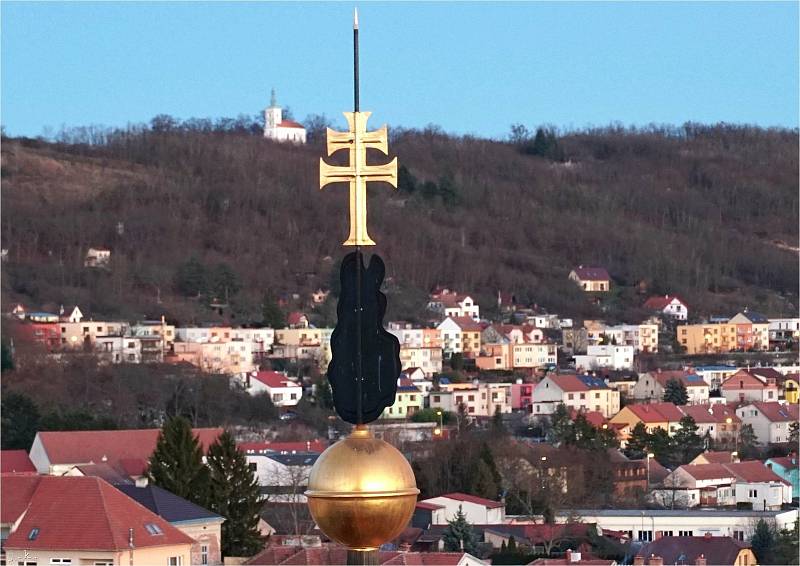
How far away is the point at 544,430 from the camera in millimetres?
59719

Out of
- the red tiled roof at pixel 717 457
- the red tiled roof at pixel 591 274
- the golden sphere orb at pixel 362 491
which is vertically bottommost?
the red tiled roof at pixel 717 457

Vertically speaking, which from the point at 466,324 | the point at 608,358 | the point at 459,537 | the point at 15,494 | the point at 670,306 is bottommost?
the point at 459,537

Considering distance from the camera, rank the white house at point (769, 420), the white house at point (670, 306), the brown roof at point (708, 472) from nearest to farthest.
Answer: the brown roof at point (708, 472) → the white house at point (769, 420) → the white house at point (670, 306)

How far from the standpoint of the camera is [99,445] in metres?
44.0

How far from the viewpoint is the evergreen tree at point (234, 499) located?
102 ft

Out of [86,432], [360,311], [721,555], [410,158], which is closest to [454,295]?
[410,158]

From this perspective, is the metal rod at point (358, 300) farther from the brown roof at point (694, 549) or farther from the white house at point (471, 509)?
the white house at point (471, 509)

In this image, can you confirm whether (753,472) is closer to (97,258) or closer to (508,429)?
(508,429)

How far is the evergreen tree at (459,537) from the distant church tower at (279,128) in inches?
4095

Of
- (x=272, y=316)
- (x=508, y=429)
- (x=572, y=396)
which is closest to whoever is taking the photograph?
(x=508, y=429)

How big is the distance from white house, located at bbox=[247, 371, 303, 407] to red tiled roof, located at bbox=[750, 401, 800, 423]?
44.6 feet

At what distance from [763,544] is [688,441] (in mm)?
23473

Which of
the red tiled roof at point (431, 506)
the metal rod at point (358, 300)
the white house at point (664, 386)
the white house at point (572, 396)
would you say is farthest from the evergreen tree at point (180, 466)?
the white house at point (664, 386)

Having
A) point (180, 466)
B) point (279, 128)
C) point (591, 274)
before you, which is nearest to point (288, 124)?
point (279, 128)
